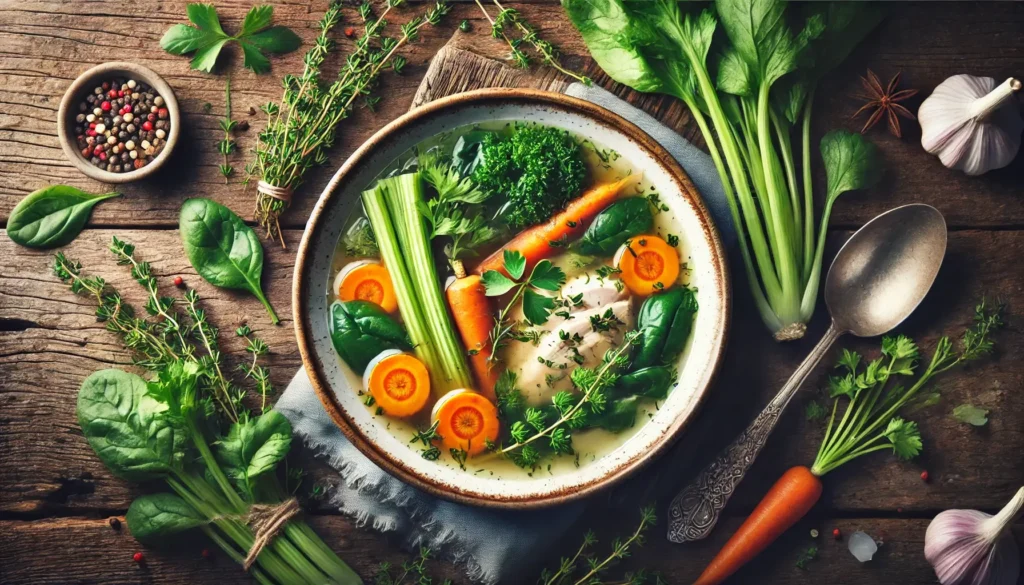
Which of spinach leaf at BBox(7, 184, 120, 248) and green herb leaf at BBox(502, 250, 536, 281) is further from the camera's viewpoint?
spinach leaf at BBox(7, 184, 120, 248)

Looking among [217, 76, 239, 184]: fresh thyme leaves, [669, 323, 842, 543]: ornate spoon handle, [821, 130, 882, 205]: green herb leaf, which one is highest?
[217, 76, 239, 184]: fresh thyme leaves

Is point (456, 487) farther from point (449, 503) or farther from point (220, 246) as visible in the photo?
point (220, 246)

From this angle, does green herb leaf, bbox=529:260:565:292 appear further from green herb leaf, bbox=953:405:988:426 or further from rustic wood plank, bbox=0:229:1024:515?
green herb leaf, bbox=953:405:988:426

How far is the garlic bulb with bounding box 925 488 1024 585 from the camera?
1948 millimetres

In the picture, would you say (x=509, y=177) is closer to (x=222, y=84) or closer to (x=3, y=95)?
(x=222, y=84)

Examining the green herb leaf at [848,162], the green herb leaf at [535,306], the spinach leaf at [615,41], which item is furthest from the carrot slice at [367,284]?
the green herb leaf at [848,162]

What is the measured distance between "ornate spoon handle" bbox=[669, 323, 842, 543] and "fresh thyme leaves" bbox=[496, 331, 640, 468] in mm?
366

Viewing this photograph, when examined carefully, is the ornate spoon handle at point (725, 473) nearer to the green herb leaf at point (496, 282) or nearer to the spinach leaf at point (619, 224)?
the spinach leaf at point (619, 224)

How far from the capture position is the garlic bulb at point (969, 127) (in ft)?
6.43

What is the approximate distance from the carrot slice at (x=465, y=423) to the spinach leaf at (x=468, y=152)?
0.60 meters

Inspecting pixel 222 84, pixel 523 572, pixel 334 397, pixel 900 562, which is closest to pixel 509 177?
pixel 334 397

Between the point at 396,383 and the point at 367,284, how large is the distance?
28 cm

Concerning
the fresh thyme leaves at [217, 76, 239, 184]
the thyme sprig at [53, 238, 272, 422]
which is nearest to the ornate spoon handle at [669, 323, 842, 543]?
the thyme sprig at [53, 238, 272, 422]

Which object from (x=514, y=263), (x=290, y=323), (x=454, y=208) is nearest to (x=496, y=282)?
(x=514, y=263)
